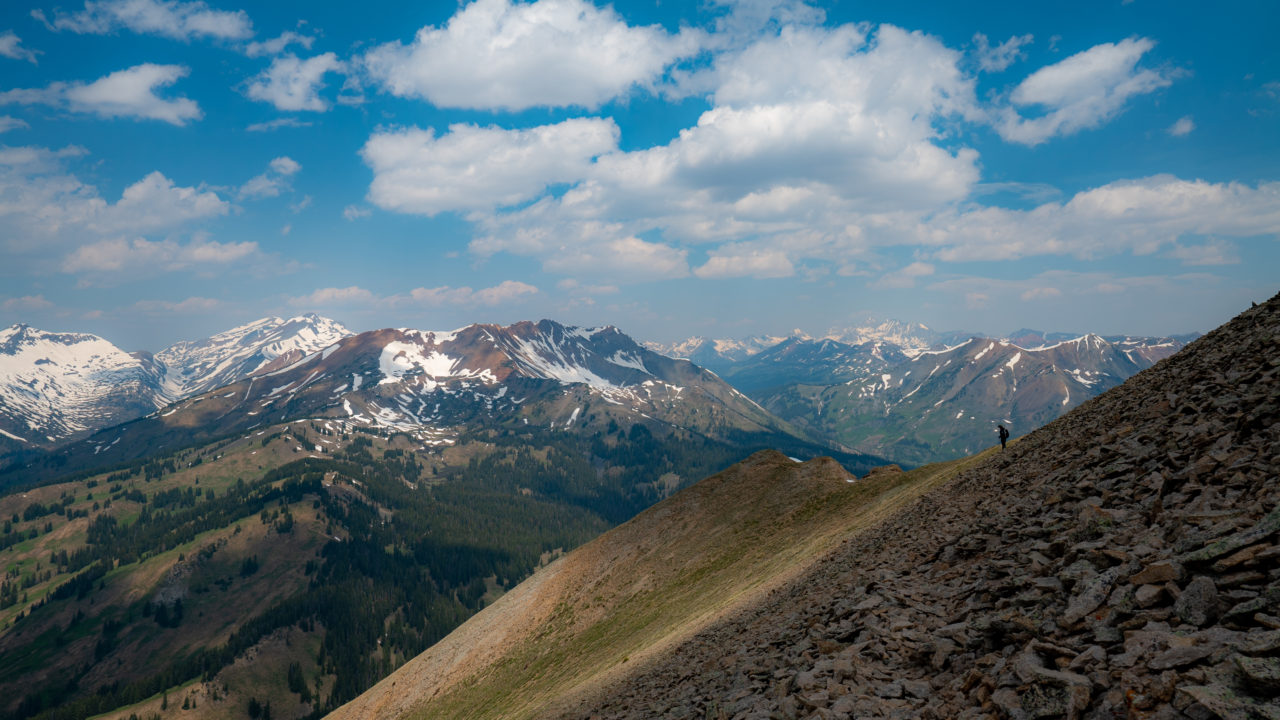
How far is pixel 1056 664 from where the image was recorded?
1041 centimetres

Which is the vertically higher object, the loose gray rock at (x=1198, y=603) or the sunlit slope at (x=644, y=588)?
the loose gray rock at (x=1198, y=603)

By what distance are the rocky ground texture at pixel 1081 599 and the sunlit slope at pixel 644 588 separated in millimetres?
14148

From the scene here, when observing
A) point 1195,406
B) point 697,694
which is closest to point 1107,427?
point 1195,406

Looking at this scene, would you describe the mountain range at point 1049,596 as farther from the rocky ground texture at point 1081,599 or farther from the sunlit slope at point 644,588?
the sunlit slope at point 644,588

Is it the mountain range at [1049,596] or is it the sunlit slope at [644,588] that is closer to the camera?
the mountain range at [1049,596]

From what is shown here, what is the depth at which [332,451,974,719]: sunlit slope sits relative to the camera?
43594mm

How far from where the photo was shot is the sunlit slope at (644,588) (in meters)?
43.6

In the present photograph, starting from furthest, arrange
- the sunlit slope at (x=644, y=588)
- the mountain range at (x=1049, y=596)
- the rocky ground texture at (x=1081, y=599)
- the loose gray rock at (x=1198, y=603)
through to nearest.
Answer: the sunlit slope at (x=644, y=588), the loose gray rock at (x=1198, y=603), the mountain range at (x=1049, y=596), the rocky ground texture at (x=1081, y=599)

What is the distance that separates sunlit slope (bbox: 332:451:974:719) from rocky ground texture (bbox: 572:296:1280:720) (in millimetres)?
14148

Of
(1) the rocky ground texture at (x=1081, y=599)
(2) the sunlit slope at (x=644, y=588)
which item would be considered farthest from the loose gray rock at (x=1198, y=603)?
(2) the sunlit slope at (x=644, y=588)

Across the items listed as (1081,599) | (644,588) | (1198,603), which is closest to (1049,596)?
(1081,599)

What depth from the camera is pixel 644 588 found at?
64062 millimetres

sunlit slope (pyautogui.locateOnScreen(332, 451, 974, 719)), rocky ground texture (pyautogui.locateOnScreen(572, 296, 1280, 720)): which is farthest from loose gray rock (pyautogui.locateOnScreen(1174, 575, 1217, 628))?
sunlit slope (pyautogui.locateOnScreen(332, 451, 974, 719))

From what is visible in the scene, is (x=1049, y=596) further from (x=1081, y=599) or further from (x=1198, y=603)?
(x=1198, y=603)
